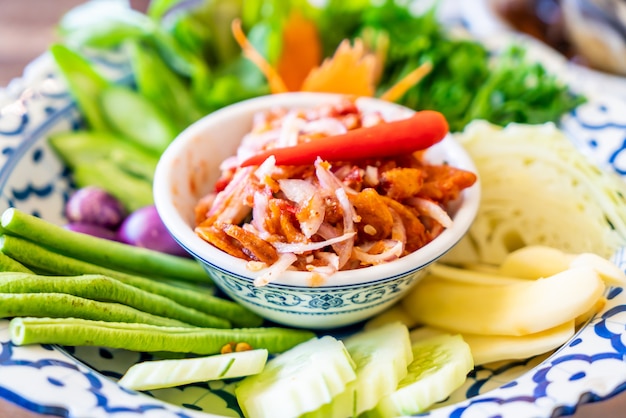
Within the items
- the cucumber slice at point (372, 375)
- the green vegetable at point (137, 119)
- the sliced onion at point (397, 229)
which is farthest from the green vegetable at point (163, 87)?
the cucumber slice at point (372, 375)

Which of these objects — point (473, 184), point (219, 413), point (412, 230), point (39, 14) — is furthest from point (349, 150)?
point (39, 14)

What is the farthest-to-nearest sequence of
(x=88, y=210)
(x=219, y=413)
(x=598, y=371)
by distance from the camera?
1. (x=88, y=210)
2. (x=219, y=413)
3. (x=598, y=371)

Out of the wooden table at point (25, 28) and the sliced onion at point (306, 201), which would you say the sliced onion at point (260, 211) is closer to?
the sliced onion at point (306, 201)

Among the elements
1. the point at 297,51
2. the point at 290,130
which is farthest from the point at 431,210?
the point at 297,51

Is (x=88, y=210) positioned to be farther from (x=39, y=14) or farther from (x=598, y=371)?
(x=39, y=14)

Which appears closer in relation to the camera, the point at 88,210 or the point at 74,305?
the point at 74,305

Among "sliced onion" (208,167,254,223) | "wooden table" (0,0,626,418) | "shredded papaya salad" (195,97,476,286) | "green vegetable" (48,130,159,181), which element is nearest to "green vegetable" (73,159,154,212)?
"green vegetable" (48,130,159,181)

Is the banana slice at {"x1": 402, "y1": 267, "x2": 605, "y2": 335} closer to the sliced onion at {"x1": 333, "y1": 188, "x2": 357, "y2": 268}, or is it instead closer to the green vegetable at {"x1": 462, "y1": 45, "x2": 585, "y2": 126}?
the sliced onion at {"x1": 333, "y1": 188, "x2": 357, "y2": 268}
